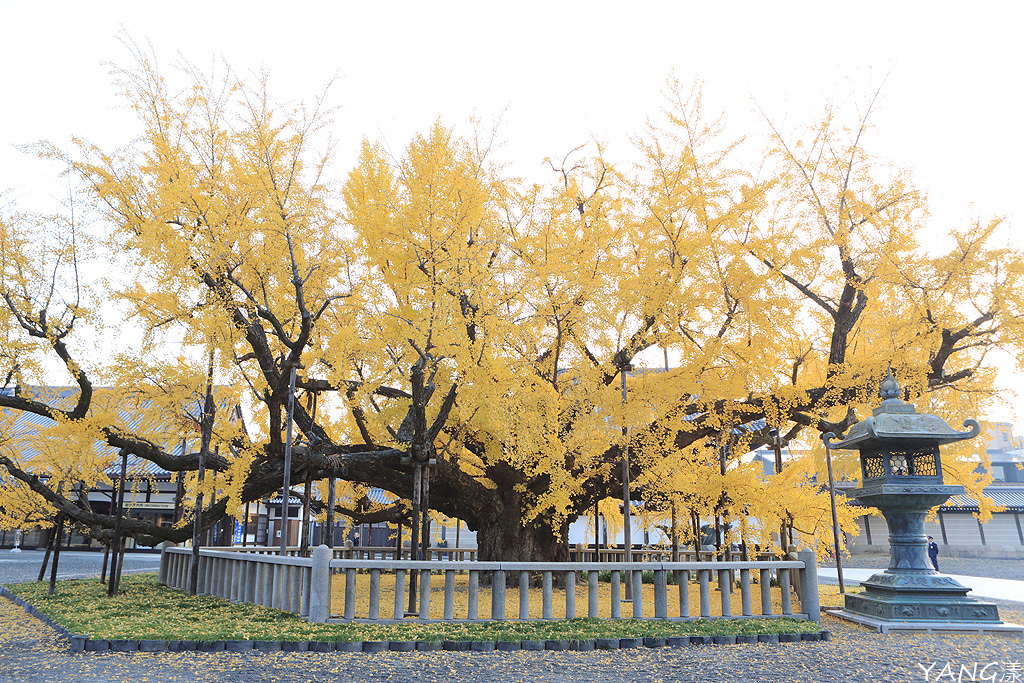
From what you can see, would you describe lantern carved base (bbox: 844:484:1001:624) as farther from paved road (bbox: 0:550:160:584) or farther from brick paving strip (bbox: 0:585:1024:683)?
paved road (bbox: 0:550:160:584)

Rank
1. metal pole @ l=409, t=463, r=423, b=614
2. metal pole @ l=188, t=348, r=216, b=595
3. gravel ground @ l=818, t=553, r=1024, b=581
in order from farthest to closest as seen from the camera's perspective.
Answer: gravel ground @ l=818, t=553, r=1024, b=581 → metal pole @ l=188, t=348, r=216, b=595 → metal pole @ l=409, t=463, r=423, b=614

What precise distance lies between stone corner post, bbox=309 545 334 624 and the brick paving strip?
143 cm

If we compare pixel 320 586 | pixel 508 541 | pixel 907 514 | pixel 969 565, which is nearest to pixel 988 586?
pixel 969 565

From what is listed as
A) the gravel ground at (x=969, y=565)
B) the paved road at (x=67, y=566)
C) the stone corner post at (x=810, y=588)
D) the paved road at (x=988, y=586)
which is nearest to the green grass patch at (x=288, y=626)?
the stone corner post at (x=810, y=588)

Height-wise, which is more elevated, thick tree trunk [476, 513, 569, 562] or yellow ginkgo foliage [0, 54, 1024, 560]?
yellow ginkgo foliage [0, 54, 1024, 560]

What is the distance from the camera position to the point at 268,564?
9.88 metres

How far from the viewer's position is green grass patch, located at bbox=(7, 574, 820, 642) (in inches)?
288

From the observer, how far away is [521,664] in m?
6.61

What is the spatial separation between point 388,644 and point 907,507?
8.51 metres

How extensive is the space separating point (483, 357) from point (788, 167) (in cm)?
771

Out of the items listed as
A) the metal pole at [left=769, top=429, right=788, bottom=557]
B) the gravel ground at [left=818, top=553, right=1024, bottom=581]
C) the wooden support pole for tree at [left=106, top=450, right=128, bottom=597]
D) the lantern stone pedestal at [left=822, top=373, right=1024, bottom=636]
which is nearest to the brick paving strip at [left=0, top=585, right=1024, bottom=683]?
the lantern stone pedestal at [left=822, top=373, right=1024, bottom=636]

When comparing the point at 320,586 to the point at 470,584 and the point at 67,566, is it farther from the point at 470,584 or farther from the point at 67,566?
the point at 67,566

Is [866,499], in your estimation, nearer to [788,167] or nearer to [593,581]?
[593,581]

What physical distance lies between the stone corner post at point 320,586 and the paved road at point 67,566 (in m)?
11.6
